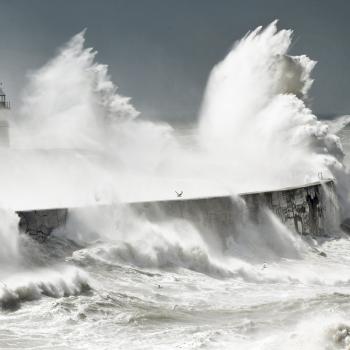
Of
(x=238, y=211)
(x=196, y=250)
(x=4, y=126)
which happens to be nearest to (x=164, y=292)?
(x=196, y=250)

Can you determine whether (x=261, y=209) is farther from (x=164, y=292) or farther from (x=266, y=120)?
(x=266, y=120)

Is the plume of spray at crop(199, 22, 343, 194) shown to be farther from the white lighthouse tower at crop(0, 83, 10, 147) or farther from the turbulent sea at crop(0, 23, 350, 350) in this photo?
the white lighthouse tower at crop(0, 83, 10, 147)

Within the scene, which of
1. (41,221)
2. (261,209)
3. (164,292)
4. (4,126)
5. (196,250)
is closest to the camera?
(164,292)

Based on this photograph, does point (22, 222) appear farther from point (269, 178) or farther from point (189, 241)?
point (269, 178)

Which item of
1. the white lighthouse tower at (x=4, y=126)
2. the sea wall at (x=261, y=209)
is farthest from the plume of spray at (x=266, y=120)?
the white lighthouse tower at (x=4, y=126)

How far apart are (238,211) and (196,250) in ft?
7.08

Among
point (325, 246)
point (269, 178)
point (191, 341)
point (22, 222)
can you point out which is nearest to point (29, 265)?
point (22, 222)

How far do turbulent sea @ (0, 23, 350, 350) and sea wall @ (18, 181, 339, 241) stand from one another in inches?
7.9

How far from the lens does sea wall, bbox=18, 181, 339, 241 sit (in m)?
10.4

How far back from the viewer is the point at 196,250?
37.8 feet

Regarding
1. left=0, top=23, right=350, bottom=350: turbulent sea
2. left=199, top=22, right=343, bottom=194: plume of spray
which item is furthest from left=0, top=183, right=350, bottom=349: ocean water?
left=199, top=22, right=343, bottom=194: plume of spray

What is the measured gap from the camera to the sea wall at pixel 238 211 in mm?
10383

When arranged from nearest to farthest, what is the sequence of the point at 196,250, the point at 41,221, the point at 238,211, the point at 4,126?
the point at 41,221, the point at 196,250, the point at 238,211, the point at 4,126

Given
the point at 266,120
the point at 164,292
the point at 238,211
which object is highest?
the point at 266,120
